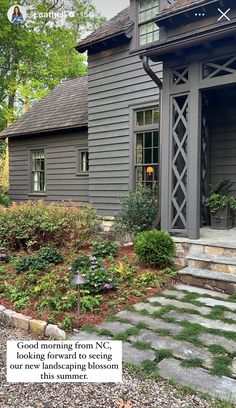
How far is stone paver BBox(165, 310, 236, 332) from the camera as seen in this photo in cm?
341

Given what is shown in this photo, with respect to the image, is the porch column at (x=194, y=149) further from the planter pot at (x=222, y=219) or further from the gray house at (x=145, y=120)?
the planter pot at (x=222, y=219)

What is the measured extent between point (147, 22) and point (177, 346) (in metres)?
7.03

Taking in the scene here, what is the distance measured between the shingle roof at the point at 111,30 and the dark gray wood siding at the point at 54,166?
7.75 feet

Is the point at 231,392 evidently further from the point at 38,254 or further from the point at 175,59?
the point at 175,59

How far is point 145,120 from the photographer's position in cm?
767

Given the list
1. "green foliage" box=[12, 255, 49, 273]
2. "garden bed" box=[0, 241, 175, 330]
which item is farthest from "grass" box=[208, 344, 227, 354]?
"green foliage" box=[12, 255, 49, 273]

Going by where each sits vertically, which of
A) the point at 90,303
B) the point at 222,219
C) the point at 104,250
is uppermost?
the point at 222,219

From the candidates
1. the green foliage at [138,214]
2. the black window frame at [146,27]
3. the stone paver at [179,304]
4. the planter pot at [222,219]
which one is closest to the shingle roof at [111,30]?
the black window frame at [146,27]

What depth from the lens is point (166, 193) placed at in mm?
5797

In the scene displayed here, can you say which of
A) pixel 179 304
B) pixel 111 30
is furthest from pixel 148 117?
pixel 179 304

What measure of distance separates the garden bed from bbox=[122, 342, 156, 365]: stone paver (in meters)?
0.70

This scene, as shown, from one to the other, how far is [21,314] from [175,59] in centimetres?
450

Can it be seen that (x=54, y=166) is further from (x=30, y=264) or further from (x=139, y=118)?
(x=30, y=264)

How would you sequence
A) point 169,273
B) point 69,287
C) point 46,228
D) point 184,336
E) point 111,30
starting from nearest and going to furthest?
point 184,336 < point 69,287 < point 169,273 < point 46,228 < point 111,30
